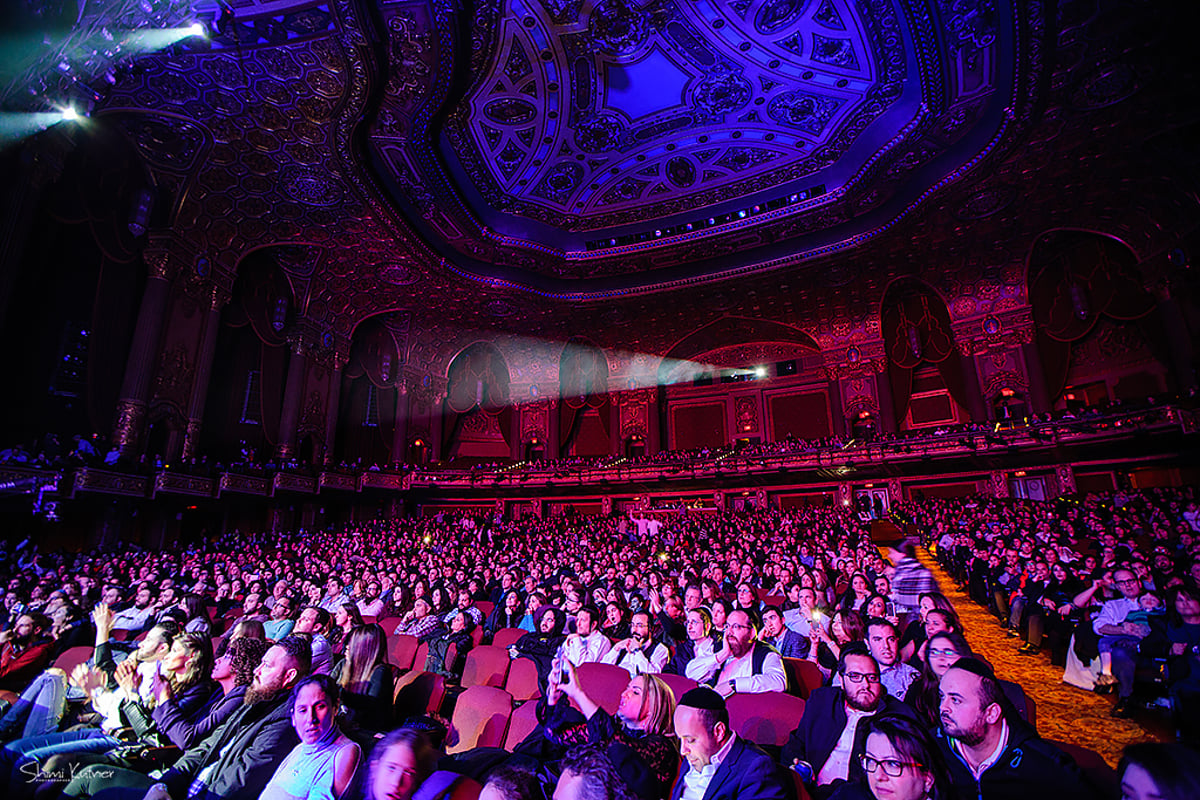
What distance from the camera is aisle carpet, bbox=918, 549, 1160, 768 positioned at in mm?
3740

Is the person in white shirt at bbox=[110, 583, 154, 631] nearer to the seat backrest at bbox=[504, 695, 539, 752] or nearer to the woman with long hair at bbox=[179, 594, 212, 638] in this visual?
the woman with long hair at bbox=[179, 594, 212, 638]

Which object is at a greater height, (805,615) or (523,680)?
(805,615)

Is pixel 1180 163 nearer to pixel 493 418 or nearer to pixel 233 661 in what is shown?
pixel 233 661

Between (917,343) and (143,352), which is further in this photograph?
(917,343)

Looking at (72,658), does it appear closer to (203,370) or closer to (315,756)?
(315,756)

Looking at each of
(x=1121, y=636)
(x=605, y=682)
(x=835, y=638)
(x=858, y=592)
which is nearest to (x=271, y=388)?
(x=605, y=682)

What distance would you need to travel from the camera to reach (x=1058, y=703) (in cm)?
440

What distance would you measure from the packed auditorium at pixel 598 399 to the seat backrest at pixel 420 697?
0.02 meters

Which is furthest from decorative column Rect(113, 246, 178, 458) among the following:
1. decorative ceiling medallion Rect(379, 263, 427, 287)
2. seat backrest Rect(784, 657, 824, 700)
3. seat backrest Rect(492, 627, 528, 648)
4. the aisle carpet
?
the aisle carpet

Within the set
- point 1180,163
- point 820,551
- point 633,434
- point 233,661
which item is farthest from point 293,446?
point 1180,163

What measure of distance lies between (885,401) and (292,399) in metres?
20.8

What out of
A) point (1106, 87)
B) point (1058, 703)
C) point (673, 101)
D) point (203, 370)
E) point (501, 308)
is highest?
point (673, 101)

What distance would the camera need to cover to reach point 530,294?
840 inches

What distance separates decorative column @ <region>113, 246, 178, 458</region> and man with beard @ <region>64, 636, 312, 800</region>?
1414 centimetres
